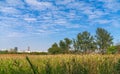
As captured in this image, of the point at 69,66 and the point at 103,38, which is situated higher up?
the point at 103,38

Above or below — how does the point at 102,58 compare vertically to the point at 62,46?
below

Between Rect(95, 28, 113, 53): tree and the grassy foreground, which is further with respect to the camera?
Rect(95, 28, 113, 53): tree

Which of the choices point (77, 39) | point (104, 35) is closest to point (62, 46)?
point (77, 39)

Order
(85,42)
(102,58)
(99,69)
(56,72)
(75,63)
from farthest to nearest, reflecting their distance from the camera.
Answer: (85,42) → (102,58) → (99,69) → (56,72) → (75,63)

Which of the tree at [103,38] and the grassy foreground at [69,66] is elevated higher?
the tree at [103,38]

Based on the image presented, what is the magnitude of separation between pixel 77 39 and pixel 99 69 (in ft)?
189

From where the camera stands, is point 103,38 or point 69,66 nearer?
point 69,66

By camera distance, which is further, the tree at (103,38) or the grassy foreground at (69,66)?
the tree at (103,38)

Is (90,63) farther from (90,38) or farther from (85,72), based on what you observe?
(90,38)

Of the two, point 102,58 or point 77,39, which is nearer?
point 102,58

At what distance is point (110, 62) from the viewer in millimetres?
6746

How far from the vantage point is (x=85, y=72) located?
589cm

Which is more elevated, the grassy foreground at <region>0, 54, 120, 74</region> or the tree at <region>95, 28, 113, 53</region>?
the tree at <region>95, 28, 113, 53</region>

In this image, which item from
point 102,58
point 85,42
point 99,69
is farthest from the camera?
point 85,42
